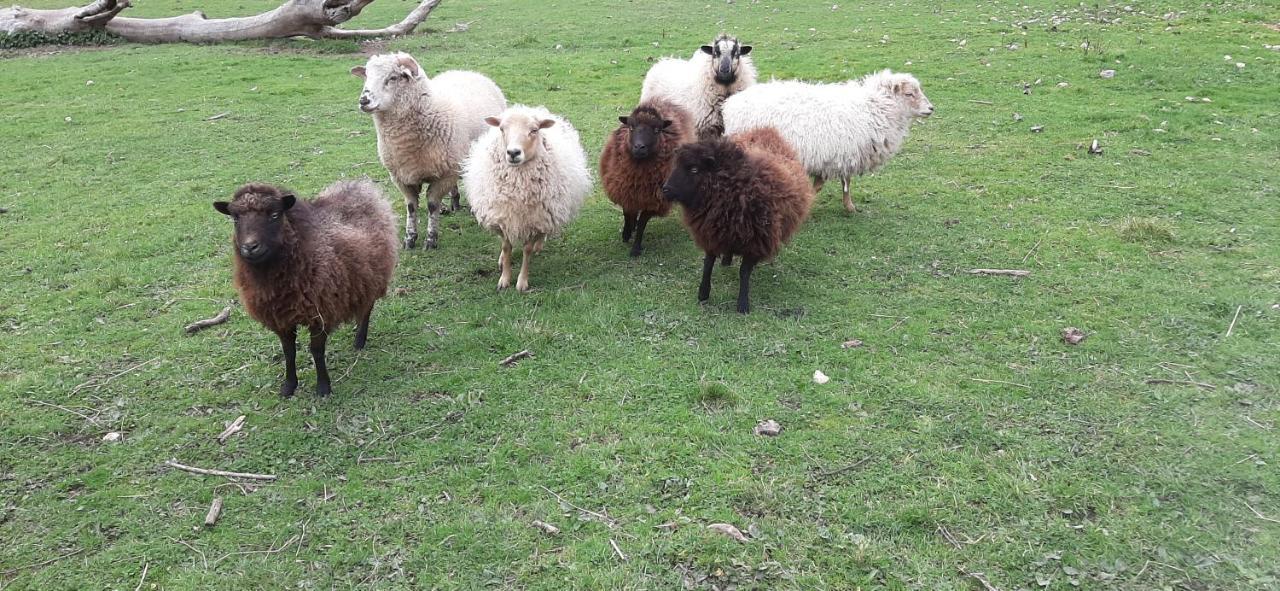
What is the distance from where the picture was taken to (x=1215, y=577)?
3461mm

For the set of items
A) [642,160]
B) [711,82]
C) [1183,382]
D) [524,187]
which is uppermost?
[711,82]

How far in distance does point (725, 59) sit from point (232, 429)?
6.42 m

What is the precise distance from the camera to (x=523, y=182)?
6578 mm

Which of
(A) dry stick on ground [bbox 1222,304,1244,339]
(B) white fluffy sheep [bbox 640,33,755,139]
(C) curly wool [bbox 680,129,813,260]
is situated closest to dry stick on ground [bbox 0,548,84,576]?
(C) curly wool [bbox 680,129,813,260]

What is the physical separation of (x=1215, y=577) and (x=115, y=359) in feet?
22.8

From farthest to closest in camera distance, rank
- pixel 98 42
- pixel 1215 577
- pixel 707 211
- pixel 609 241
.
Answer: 1. pixel 98 42
2. pixel 609 241
3. pixel 707 211
4. pixel 1215 577

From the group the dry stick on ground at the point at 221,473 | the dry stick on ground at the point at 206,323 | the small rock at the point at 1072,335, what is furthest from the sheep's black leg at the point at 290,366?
the small rock at the point at 1072,335

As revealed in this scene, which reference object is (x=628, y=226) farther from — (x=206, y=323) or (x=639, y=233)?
(x=206, y=323)

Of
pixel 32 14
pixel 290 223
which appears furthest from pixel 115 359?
pixel 32 14

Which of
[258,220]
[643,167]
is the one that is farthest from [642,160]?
[258,220]

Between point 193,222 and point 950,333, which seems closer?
point 950,333

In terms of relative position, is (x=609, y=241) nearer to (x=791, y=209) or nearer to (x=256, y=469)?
(x=791, y=209)

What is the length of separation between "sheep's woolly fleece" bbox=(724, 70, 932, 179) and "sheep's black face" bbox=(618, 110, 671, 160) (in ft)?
4.22

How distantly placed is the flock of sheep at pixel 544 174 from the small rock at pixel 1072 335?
2.17 meters
